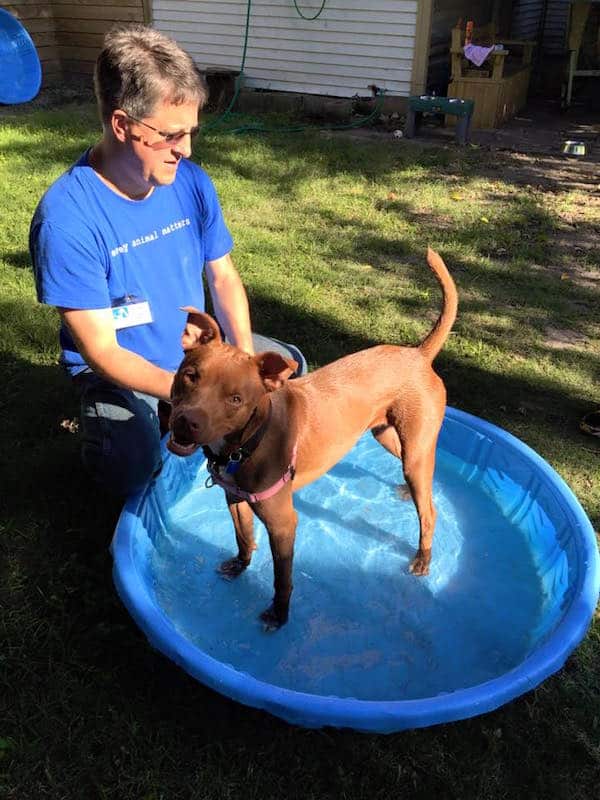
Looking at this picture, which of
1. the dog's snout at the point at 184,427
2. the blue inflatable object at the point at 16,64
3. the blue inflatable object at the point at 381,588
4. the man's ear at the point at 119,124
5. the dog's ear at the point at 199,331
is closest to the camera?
the dog's snout at the point at 184,427

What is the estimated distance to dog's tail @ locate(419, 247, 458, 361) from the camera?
2.97 metres

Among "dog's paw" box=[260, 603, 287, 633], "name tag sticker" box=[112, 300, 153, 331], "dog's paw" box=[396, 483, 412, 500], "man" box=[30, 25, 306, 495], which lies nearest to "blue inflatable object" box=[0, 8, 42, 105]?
"man" box=[30, 25, 306, 495]

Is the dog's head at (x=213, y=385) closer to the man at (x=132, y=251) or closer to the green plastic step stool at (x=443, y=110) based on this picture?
the man at (x=132, y=251)

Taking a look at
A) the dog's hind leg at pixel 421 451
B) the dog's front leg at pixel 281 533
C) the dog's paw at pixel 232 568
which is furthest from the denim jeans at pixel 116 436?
the dog's hind leg at pixel 421 451

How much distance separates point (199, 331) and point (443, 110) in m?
8.12

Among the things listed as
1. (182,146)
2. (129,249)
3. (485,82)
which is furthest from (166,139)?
(485,82)

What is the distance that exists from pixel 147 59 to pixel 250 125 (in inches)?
320

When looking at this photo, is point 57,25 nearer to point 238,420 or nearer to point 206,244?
point 206,244

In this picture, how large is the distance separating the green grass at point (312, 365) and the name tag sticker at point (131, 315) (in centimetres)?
105

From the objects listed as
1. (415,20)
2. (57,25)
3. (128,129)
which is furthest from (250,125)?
(128,129)

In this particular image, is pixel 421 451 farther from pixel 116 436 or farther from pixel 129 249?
pixel 129 249

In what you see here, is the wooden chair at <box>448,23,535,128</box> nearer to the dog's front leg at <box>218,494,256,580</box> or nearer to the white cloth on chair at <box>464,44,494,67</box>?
the white cloth on chair at <box>464,44,494,67</box>

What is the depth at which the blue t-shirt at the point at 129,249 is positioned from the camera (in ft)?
9.39

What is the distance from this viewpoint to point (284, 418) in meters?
2.74
